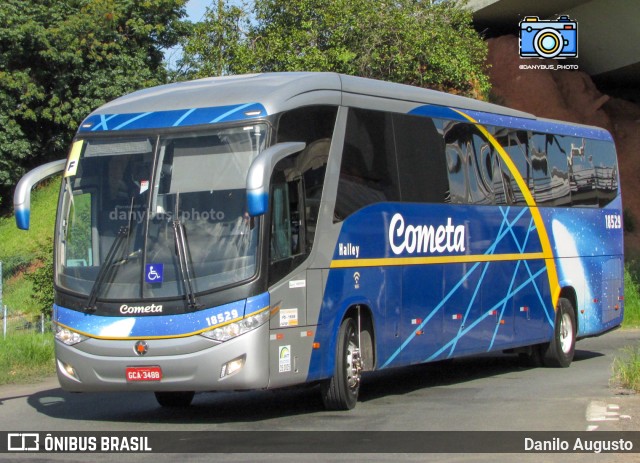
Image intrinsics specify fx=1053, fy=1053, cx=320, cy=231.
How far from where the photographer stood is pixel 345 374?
38.4ft

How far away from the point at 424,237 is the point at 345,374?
251 centimetres

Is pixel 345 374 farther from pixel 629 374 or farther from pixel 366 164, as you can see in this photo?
pixel 629 374

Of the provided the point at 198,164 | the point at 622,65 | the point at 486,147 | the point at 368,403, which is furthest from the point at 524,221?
the point at 622,65

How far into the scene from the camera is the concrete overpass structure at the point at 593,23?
33062 mm

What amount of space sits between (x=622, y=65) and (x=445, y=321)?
2513 cm

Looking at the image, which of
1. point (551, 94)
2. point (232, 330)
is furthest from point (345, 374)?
point (551, 94)

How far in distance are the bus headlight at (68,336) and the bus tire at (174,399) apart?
183 centimetres

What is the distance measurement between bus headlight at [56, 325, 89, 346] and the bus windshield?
40 cm

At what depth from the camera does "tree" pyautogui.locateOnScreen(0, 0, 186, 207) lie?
124 feet

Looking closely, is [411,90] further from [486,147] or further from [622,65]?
[622,65]

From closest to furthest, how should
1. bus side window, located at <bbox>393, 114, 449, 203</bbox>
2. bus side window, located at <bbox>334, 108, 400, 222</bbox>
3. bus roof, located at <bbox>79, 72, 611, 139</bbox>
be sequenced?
bus roof, located at <bbox>79, 72, 611, 139</bbox> → bus side window, located at <bbox>334, 108, 400, 222</bbox> → bus side window, located at <bbox>393, 114, 449, 203</bbox>

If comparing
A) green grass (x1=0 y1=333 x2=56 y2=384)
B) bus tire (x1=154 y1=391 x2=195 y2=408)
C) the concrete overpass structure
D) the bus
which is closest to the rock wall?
the concrete overpass structure

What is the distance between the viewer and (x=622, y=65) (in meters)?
36.4

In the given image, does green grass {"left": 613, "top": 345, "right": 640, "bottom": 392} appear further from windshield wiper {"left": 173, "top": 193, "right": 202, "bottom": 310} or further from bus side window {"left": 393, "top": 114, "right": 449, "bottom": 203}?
windshield wiper {"left": 173, "top": 193, "right": 202, "bottom": 310}
